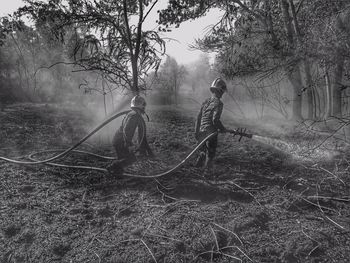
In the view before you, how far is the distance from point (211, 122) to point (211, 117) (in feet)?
0.32

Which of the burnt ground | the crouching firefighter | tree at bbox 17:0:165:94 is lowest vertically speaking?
the burnt ground

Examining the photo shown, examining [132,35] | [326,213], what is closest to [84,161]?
[132,35]

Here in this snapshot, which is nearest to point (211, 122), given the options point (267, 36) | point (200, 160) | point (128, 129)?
point (200, 160)

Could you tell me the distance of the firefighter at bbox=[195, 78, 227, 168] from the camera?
5.29m

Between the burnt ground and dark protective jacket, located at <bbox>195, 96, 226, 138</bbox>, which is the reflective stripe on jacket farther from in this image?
the burnt ground

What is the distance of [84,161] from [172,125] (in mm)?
4405

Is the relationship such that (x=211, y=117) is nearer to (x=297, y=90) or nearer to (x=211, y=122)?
(x=211, y=122)

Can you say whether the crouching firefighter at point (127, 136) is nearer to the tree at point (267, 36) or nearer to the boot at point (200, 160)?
the boot at point (200, 160)

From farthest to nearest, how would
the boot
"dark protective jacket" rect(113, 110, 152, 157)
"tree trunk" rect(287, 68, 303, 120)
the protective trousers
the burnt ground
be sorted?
"tree trunk" rect(287, 68, 303, 120) < the boot < the protective trousers < "dark protective jacket" rect(113, 110, 152, 157) < the burnt ground

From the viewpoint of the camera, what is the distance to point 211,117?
5.48 m

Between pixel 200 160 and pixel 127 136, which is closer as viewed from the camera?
pixel 127 136

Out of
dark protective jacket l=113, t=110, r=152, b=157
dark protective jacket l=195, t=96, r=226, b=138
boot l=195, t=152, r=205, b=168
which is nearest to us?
dark protective jacket l=113, t=110, r=152, b=157

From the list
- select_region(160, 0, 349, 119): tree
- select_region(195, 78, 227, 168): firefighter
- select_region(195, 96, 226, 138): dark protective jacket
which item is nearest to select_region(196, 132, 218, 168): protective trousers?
select_region(195, 78, 227, 168): firefighter

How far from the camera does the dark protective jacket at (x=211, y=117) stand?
17.3ft
